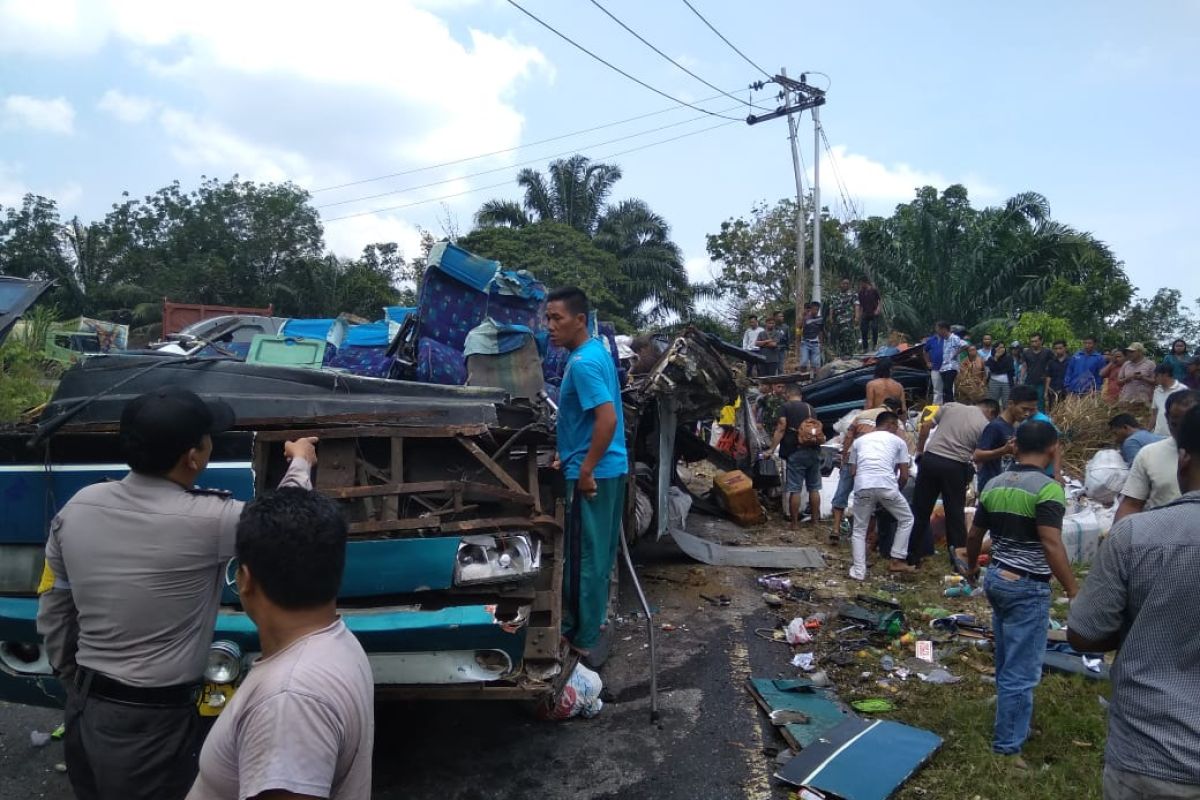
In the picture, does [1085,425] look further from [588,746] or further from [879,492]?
[588,746]

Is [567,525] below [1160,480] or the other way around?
below

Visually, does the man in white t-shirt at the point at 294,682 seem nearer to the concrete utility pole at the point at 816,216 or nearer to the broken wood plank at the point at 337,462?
the broken wood plank at the point at 337,462

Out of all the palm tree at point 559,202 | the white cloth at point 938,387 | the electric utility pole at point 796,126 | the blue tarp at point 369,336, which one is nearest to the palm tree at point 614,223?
the palm tree at point 559,202

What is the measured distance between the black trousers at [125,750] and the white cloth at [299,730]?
705 millimetres

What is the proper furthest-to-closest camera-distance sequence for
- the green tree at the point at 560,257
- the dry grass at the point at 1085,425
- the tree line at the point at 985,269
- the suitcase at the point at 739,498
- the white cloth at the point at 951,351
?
1. the green tree at the point at 560,257
2. the tree line at the point at 985,269
3. the white cloth at the point at 951,351
4. the dry grass at the point at 1085,425
5. the suitcase at the point at 739,498

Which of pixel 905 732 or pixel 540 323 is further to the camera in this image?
pixel 540 323

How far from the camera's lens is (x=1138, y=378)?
1087cm

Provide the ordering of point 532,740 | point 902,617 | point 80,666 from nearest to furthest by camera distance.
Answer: point 80,666 < point 532,740 < point 902,617

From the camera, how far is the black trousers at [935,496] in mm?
7168

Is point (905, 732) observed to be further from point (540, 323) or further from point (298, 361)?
point (298, 361)

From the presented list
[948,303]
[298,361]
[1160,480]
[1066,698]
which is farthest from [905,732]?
[948,303]

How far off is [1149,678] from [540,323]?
4335mm

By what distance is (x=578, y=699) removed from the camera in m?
3.95

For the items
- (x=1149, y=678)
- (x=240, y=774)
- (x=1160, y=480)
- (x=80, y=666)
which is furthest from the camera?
(x=1160, y=480)
